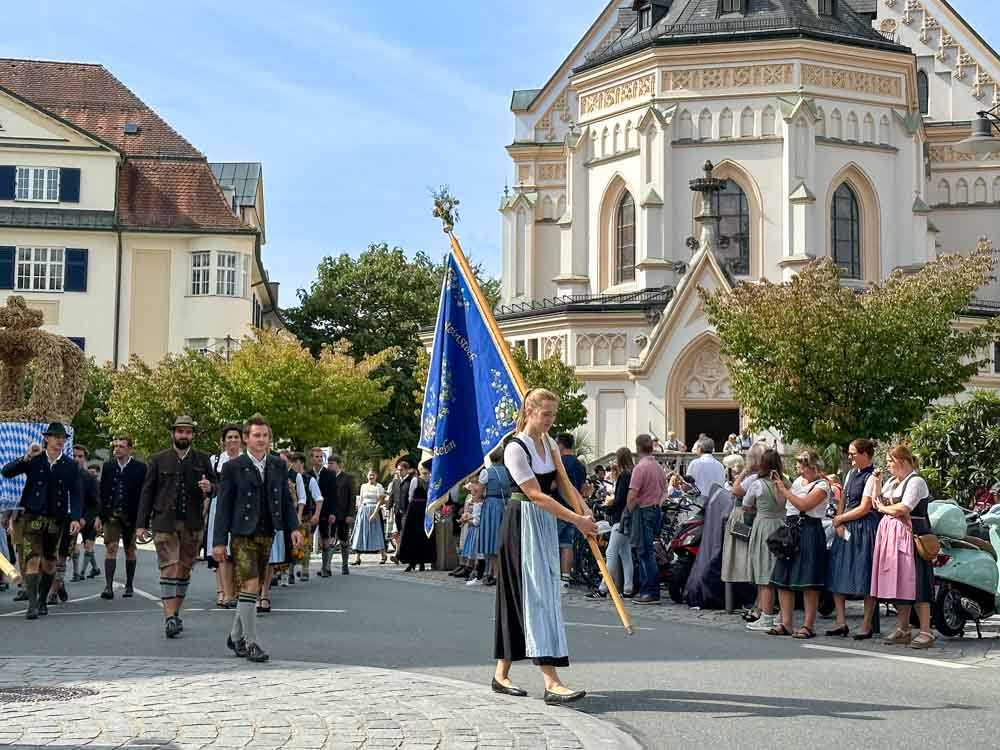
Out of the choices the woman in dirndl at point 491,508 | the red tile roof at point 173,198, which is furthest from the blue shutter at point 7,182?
the woman in dirndl at point 491,508

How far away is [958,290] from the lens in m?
30.9

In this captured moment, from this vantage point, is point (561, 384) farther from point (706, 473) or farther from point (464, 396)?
point (464, 396)

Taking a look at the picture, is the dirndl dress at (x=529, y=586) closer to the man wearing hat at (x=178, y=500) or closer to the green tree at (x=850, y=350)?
the man wearing hat at (x=178, y=500)

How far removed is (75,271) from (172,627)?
4174cm

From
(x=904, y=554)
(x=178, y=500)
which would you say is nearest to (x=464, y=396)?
(x=178, y=500)

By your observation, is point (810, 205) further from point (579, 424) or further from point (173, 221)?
point (173, 221)

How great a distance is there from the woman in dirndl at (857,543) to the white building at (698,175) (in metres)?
30.9

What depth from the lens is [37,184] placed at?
172 ft

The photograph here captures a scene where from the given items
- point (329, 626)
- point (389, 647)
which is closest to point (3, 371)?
point (329, 626)

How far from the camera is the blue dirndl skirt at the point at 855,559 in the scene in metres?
13.7

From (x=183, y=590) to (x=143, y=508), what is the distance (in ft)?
3.00

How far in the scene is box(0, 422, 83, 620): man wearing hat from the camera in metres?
15.5

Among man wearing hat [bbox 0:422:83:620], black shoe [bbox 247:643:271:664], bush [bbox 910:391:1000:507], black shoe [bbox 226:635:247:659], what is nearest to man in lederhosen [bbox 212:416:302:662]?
black shoe [bbox 226:635:247:659]

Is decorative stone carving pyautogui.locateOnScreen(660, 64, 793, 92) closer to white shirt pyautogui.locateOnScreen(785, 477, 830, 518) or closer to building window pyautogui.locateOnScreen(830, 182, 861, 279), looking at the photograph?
building window pyautogui.locateOnScreen(830, 182, 861, 279)
